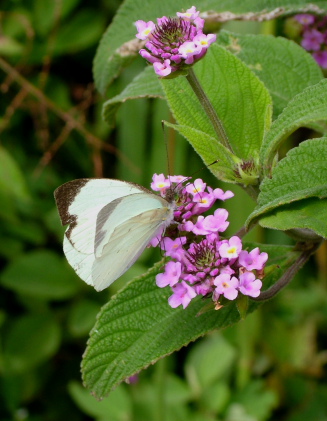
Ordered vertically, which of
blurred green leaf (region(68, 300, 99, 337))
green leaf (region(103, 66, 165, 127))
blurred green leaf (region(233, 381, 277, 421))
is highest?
green leaf (region(103, 66, 165, 127))

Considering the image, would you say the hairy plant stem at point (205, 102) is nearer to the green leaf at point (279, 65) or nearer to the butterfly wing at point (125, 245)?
the butterfly wing at point (125, 245)

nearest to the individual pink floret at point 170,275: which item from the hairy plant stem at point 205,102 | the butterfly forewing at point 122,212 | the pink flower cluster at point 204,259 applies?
the pink flower cluster at point 204,259

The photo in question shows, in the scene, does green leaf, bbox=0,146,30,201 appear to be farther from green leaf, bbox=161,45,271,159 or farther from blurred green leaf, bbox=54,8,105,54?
green leaf, bbox=161,45,271,159

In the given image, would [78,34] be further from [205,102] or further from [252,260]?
[252,260]

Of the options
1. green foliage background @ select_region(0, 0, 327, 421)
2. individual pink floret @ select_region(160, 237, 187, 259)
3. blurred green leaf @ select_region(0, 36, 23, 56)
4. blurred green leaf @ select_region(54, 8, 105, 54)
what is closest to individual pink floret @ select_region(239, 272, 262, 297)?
individual pink floret @ select_region(160, 237, 187, 259)

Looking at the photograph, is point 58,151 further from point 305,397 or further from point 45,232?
point 305,397

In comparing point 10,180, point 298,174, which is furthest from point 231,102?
point 10,180

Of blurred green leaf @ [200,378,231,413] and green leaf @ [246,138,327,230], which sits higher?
green leaf @ [246,138,327,230]
